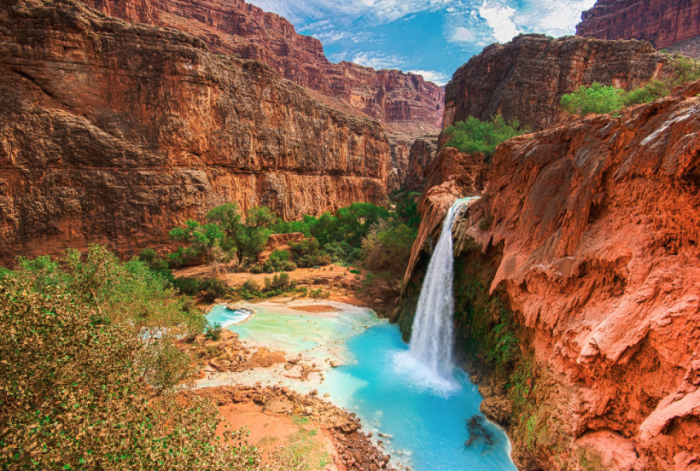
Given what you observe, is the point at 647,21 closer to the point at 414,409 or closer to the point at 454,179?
the point at 454,179

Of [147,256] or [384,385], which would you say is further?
[147,256]

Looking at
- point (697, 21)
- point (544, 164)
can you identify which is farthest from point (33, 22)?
point (697, 21)

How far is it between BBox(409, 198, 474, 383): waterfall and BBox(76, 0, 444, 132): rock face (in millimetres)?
50274

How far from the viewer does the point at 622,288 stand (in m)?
5.54

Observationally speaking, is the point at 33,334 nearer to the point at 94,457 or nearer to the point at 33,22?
the point at 94,457

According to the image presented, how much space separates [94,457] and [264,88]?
108ft

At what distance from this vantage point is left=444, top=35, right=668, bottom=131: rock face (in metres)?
27.0

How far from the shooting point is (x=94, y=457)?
136 inches

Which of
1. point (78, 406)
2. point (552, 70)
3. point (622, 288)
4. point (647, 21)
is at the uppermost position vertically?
point (647, 21)

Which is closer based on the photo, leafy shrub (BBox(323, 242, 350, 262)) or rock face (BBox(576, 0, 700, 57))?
leafy shrub (BBox(323, 242, 350, 262))

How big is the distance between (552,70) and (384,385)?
34182 millimetres

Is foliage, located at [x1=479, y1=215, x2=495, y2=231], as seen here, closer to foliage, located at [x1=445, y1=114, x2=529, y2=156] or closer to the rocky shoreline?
the rocky shoreline

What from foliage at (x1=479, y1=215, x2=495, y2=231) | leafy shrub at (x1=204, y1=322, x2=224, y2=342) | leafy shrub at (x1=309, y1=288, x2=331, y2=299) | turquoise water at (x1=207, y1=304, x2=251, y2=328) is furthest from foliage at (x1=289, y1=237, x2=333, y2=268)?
foliage at (x1=479, y1=215, x2=495, y2=231)

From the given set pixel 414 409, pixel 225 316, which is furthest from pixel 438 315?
pixel 225 316
